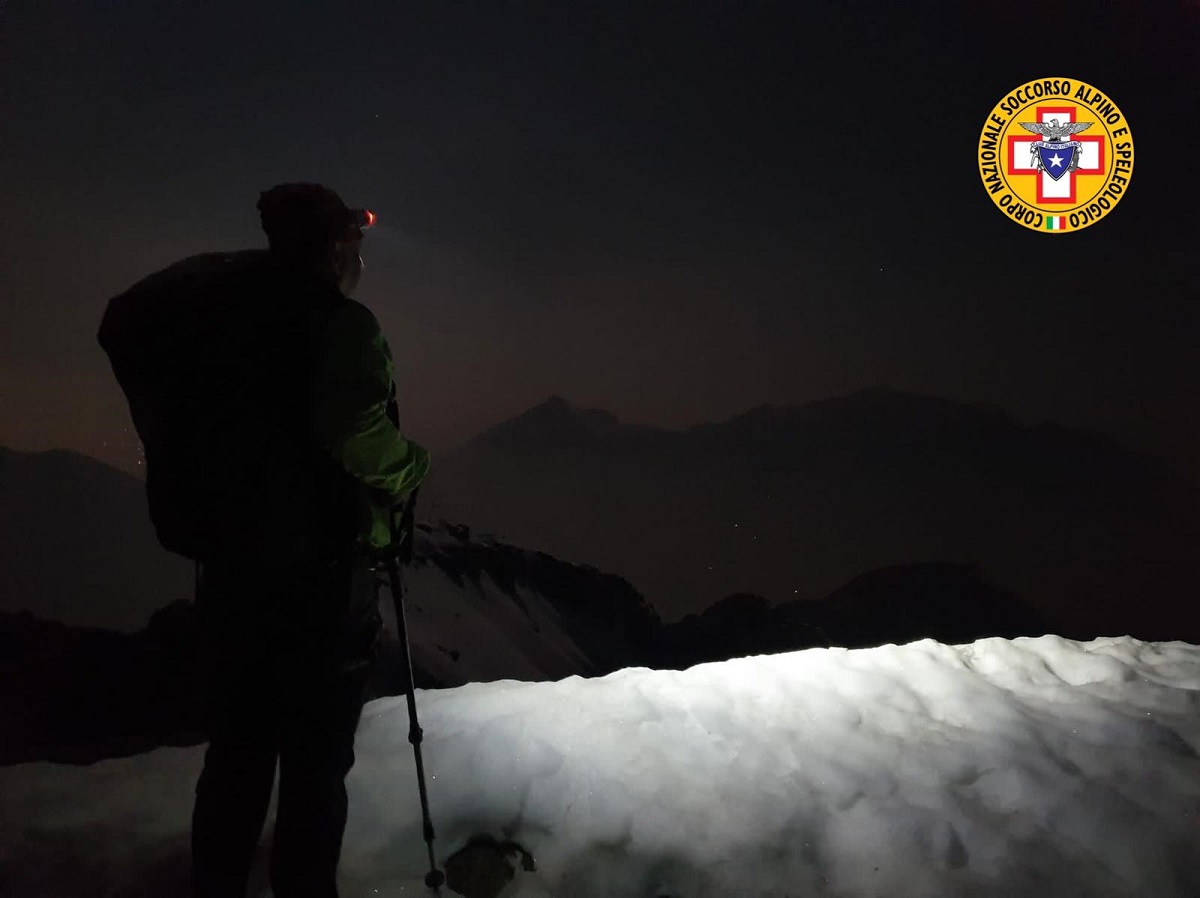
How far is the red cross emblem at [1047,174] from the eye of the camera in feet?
25.3

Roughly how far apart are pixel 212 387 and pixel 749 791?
2887 mm

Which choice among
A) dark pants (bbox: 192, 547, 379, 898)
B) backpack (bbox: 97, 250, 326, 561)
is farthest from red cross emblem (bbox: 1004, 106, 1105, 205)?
dark pants (bbox: 192, 547, 379, 898)

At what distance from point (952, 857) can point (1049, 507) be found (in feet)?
463

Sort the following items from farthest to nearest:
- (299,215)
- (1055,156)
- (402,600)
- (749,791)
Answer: (1055,156) → (749,791) → (402,600) → (299,215)

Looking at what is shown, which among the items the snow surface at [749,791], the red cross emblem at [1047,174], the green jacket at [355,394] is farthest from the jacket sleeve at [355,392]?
the red cross emblem at [1047,174]

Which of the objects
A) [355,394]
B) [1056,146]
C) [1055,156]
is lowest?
[355,394]

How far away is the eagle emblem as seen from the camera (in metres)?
7.76

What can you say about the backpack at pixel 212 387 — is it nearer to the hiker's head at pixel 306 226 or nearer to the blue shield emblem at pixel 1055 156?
the hiker's head at pixel 306 226

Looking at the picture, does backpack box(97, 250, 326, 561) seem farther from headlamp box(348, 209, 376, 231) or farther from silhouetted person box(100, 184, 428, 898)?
headlamp box(348, 209, 376, 231)

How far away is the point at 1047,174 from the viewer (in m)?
7.71

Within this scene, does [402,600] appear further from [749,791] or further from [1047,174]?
[1047,174]

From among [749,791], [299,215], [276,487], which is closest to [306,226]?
[299,215]

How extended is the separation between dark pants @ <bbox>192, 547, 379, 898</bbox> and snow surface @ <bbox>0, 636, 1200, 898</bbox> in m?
0.71

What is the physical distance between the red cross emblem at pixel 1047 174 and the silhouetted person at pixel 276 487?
26.6 feet
